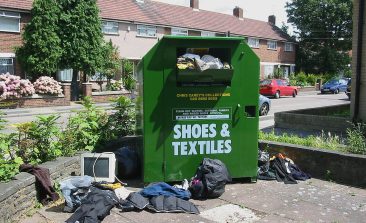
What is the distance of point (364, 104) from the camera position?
10781mm

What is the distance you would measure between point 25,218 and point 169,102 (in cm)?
250

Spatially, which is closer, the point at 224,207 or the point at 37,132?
the point at 224,207

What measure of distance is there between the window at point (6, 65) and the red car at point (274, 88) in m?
18.0

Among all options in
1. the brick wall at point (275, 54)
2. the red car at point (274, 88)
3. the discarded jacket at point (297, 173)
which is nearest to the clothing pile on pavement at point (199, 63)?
the discarded jacket at point (297, 173)

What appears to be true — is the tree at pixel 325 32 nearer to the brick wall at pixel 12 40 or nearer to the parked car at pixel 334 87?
the parked car at pixel 334 87

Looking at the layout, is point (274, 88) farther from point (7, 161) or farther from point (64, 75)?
point (7, 161)

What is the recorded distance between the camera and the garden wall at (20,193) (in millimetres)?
4473

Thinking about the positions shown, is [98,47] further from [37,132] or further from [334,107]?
[37,132]

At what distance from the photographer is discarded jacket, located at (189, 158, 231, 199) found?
562cm

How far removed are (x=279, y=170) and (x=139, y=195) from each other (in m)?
2.57

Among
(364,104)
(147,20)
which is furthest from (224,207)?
(147,20)

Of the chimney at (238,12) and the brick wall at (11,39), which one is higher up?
the chimney at (238,12)

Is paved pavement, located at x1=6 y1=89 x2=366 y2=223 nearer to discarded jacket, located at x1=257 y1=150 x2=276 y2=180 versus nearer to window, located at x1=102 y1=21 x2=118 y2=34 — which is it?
discarded jacket, located at x1=257 y1=150 x2=276 y2=180

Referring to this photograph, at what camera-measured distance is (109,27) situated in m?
31.2
